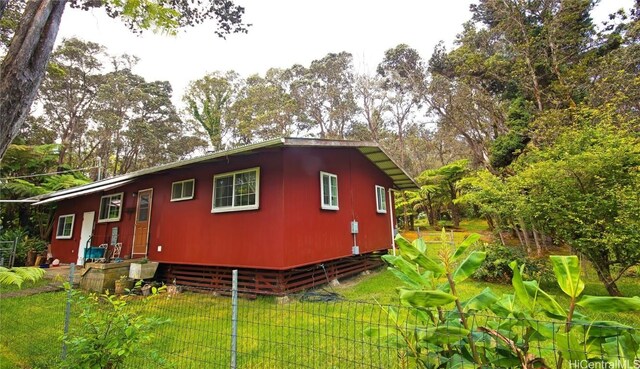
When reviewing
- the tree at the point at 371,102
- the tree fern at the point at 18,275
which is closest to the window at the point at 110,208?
the tree fern at the point at 18,275

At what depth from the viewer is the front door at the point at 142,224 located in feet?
30.9

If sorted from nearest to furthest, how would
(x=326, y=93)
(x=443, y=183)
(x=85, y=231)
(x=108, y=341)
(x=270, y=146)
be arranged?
(x=108, y=341)
(x=270, y=146)
(x=85, y=231)
(x=443, y=183)
(x=326, y=93)

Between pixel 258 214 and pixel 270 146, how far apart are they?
1.68 meters

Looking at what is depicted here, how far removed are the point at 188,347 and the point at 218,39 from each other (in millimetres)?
6938

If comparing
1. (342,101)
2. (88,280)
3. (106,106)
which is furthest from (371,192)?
(106,106)

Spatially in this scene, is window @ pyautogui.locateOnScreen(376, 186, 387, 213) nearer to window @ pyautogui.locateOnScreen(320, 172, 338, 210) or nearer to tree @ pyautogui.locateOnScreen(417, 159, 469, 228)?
window @ pyautogui.locateOnScreen(320, 172, 338, 210)

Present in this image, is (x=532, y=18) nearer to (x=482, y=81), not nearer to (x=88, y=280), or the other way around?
(x=482, y=81)

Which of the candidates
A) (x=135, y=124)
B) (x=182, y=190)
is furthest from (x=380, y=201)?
(x=135, y=124)

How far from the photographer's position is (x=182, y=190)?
28.3 ft

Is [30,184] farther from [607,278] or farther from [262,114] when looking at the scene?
[607,278]

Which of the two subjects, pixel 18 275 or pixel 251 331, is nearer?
pixel 18 275

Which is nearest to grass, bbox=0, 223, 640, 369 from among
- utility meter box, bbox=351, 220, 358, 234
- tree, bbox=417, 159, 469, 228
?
utility meter box, bbox=351, 220, 358, 234

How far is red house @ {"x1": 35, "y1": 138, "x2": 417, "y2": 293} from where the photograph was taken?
6863 mm

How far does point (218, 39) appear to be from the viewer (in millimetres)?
7598
